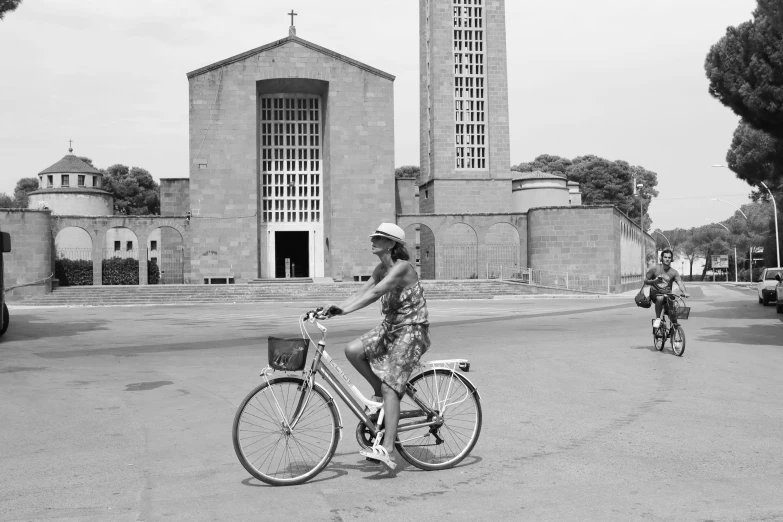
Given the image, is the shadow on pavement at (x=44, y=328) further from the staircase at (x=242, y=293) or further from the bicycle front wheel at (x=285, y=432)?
the bicycle front wheel at (x=285, y=432)

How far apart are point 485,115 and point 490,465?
163 feet

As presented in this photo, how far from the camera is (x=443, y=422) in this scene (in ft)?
18.3

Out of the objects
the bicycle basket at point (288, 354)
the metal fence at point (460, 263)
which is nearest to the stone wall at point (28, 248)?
the metal fence at point (460, 263)

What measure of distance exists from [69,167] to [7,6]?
57.5 meters

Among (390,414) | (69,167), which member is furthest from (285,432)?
(69,167)

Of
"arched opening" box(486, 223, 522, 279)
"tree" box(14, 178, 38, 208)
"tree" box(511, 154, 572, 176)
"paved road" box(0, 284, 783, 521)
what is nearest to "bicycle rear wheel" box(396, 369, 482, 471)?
"paved road" box(0, 284, 783, 521)

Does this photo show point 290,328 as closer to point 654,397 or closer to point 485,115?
point 654,397

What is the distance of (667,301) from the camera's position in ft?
41.5

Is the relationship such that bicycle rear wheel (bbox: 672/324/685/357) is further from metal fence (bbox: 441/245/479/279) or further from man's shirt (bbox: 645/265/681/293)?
metal fence (bbox: 441/245/479/279)

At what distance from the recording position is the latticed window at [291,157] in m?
45.1

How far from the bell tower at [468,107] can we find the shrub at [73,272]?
2155cm

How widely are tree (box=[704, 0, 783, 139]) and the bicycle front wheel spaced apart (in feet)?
62.8

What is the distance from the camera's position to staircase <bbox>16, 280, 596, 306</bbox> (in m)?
34.3

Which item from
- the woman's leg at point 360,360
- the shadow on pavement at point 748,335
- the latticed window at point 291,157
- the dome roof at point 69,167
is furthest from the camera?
the dome roof at point 69,167
